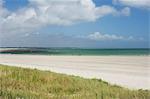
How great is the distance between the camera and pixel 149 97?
6.17 m

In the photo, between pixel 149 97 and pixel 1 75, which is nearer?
pixel 149 97

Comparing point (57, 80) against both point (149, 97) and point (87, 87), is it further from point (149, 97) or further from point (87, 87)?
point (149, 97)

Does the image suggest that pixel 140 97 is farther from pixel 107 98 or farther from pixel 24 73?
pixel 24 73

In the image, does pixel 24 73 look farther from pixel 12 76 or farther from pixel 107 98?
pixel 107 98

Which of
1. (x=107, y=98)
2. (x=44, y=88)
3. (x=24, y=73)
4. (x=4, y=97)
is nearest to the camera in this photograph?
(x=4, y=97)

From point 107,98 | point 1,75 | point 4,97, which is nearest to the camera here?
point 4,97

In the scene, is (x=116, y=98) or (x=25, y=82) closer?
(x=116, y=98)

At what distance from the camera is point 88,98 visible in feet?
20.3

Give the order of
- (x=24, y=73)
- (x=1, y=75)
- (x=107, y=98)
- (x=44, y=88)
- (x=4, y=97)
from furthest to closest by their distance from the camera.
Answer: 1. (x=24, y=73)
2. (x=1, y=75)
3. (x=44, y=88)
4. (x=107, y=98)
5. (x=4, y=97)

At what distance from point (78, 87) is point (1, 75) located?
6.79ft

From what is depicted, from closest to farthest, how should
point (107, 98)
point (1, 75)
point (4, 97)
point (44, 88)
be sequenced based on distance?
point (4, 97)
point (107, 98)
point (44, 88)
point (1, 75)

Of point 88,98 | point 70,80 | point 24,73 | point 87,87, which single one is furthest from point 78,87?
point 88,98

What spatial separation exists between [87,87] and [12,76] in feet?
6.68

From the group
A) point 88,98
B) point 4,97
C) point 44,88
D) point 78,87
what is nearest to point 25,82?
point 44,88
